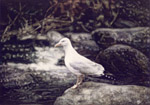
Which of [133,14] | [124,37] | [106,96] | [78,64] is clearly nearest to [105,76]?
[106,96]

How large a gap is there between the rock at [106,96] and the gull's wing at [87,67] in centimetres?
15

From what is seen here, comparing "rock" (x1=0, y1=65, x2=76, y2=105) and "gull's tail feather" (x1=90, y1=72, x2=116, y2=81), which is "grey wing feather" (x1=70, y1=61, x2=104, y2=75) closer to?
"gull's tail feather" (x1=90, y1=72, x2=116, y2=81)

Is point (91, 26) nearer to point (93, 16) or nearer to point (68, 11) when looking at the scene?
point (93, 16)

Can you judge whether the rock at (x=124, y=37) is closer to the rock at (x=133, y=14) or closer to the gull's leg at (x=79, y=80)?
the rock at (x=133, y=14)

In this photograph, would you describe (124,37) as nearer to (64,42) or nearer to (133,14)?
(133,14)

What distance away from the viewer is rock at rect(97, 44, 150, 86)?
2.36m

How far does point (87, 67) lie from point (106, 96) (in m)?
0.35

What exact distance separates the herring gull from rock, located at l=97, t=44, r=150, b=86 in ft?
0.32

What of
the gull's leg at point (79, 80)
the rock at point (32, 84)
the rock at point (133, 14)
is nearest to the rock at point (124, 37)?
the rock at point (133, 14)

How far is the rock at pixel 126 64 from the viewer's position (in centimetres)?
236

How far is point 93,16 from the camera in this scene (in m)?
2.44

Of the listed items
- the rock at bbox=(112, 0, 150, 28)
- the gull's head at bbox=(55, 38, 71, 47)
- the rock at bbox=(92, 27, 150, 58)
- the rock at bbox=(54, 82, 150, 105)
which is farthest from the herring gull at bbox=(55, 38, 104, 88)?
the rock at bbox=(112, 0, 150, 28)

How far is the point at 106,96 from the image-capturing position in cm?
225

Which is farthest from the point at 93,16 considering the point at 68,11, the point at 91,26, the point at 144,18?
the point at 144,18
